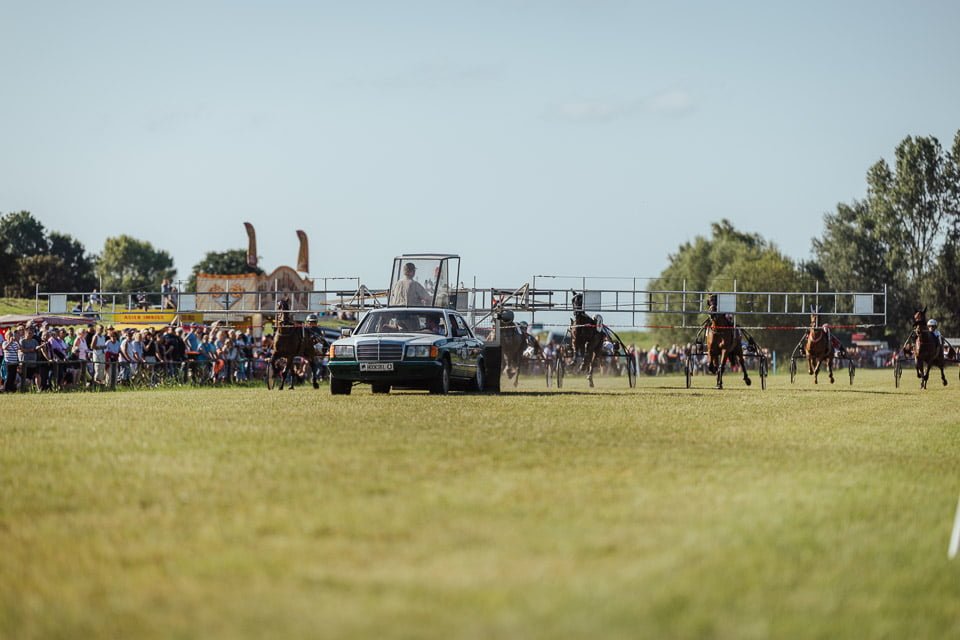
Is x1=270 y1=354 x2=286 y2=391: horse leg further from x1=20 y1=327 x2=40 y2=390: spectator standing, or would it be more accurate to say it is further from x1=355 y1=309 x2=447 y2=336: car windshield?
x1=20 y1=327 x2=40 y2=390: spectator standing

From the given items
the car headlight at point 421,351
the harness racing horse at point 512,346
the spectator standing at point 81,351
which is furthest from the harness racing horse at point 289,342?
the harness racing horse at point 512,346

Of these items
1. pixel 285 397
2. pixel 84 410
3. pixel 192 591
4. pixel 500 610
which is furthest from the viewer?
pixel 285 397

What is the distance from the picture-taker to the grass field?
579cm

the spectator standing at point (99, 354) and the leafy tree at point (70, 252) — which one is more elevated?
the leafy tree at point (70, 252)

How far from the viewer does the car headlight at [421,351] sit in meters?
27.6

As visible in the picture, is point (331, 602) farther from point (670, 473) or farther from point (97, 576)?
point (670, 473)

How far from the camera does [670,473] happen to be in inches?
452

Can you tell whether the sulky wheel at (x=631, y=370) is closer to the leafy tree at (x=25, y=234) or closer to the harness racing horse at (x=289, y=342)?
the harness racing horse at (x=289, y=342)

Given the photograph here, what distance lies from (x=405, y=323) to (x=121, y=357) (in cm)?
1090

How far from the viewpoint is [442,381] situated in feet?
91.7

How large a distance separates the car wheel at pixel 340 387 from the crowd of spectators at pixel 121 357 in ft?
28.5

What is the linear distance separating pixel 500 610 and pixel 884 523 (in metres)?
3.98

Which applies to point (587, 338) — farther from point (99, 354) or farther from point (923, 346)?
point (99, 354)

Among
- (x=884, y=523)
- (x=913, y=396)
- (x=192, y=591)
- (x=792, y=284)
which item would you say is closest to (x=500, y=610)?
(x=192, y=591)
